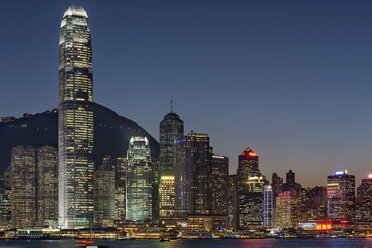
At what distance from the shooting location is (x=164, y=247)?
187625 millimetres

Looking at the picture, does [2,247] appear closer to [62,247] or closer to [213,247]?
[62,247]

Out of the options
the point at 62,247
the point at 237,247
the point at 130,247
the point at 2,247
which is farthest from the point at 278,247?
the point at 2,247

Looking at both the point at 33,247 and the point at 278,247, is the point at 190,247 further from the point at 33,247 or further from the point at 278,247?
the point at 33,247

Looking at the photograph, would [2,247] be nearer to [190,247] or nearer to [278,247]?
[190,247]

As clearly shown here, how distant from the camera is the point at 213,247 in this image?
635 ft

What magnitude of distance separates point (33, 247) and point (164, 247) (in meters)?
36.9

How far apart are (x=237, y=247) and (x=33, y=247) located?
57398 mm

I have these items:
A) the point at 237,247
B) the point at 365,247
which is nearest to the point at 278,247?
the point at 237,247

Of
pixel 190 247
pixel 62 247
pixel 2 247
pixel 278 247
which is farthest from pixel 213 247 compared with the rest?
pixel 2 247

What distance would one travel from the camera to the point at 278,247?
649ft

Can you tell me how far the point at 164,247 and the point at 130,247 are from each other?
Answer: 9600mm

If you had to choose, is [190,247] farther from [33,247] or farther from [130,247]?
[33,247]

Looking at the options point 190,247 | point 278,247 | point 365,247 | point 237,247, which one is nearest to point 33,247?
point 190,247

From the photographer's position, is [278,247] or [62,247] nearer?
[62,247]
